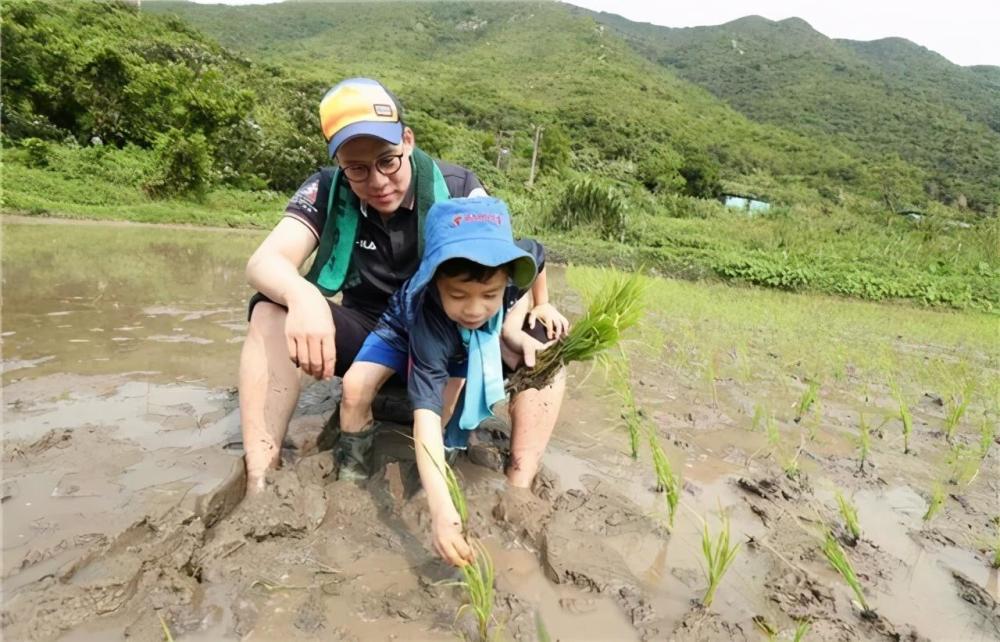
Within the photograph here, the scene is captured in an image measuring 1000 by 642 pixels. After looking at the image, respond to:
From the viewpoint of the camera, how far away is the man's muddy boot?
1.95 meters

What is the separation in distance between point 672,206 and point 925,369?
19633 millimetres

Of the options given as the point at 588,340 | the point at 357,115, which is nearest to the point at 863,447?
the point at 588,340

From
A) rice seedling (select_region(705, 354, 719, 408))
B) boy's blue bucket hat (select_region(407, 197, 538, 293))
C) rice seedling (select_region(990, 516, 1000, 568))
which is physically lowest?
rice seedling (select_region(705, 354, 719, 408))

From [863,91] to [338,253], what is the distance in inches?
3692

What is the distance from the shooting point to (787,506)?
2098mm

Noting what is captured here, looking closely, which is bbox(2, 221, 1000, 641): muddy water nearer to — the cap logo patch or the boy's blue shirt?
the boy's blue shirt

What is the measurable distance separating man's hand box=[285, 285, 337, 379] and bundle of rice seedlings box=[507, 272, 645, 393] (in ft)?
1.99

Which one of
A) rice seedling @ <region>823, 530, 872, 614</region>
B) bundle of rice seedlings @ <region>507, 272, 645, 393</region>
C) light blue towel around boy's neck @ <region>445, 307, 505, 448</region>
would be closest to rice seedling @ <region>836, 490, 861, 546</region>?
rice seedling @ <region>823, 530, 872, 614</region>

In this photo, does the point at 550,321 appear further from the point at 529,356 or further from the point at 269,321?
the point at 269,321

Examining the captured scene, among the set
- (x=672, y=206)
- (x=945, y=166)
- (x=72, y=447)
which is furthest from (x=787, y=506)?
(x=945, y=166)

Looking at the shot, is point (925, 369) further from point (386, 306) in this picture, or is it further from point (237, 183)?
point (237, 183)

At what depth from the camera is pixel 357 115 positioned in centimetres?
181

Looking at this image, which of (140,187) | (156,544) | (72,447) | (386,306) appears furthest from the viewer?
(140,187)

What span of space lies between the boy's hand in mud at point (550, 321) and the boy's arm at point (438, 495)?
2.00 feet
